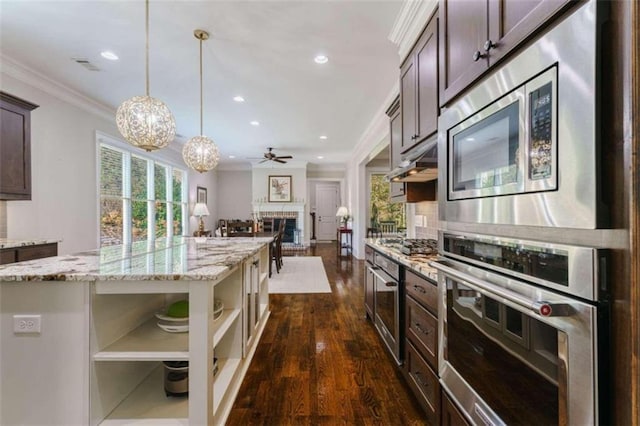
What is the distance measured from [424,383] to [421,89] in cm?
187

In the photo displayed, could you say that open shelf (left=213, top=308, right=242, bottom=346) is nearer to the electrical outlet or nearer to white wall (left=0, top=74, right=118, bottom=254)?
the electrical outlet

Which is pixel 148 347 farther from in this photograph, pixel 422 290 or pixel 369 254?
pixel 369 254

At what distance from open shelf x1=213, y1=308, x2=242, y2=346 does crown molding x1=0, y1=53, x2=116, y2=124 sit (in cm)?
378

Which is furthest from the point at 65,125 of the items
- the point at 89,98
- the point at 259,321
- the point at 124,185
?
the point at 259,321

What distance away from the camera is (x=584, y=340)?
2.02 feet

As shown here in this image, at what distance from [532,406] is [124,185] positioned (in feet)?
20.6

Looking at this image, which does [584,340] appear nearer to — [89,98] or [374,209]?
[89,98]

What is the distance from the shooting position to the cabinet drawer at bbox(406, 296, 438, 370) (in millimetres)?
1491

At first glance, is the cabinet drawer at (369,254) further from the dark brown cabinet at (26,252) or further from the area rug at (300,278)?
the dark brown cabinet at (26,252)

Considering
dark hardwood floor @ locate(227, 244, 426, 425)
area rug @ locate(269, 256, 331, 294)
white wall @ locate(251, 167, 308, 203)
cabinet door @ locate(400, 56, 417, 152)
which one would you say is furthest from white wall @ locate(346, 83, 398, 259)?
dark hardwood floor @ locate(227, 244, 426, 425)

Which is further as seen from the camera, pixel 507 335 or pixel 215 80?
pixel 215 80

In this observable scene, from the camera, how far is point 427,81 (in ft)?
6.16

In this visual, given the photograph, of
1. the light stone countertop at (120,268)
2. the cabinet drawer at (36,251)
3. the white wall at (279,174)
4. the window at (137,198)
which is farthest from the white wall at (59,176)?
the white wall at (279,174)

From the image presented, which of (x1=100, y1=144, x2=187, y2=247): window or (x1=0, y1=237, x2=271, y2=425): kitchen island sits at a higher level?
(x1=100, y1=144, x2=187, y2=247): window
